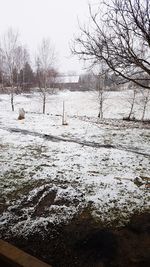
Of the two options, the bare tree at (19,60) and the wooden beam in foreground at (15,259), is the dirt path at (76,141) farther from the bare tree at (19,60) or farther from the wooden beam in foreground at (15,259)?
the bare tree at (19,60)

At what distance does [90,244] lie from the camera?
312cm

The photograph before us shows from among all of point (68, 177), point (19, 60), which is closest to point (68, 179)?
point (68, 177)

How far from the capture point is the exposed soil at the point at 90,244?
9.25ft

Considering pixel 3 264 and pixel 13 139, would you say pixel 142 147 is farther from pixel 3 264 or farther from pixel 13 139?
pixel 3 264

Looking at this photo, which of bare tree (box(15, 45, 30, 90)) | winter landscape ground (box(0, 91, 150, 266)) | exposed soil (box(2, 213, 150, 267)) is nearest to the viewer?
exposed soil (box(2, 213, 150, 267))

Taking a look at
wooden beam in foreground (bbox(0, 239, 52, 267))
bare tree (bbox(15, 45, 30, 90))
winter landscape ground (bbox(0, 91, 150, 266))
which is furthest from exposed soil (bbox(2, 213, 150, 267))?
bare tree (bbox(15, 45, 30, 90))

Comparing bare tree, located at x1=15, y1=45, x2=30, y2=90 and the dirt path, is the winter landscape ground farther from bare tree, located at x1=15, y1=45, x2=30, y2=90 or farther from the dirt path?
bare tree, located at x1=15, y1=45, x2=30, y2=90

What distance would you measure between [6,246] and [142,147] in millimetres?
6912

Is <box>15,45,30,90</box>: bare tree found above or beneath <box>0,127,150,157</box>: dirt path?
above

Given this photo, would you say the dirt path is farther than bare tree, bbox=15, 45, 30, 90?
No

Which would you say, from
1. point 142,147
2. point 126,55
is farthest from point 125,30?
point 142,147

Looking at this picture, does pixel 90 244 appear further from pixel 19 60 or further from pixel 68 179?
pixel 19 60

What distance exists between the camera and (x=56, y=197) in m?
4.38

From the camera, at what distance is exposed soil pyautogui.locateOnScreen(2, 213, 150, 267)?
2820 millimetres
